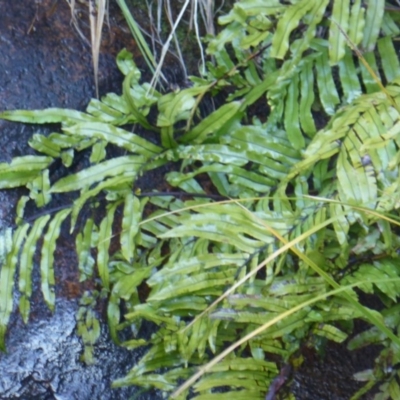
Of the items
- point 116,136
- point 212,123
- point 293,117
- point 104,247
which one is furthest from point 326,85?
point 104,247

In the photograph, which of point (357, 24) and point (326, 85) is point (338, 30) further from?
point (326, 85)

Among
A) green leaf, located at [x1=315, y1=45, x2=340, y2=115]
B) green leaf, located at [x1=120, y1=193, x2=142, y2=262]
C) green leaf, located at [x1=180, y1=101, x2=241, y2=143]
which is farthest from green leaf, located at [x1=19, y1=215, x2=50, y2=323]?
green leaf, located at [x1=315, y1=45, x2=340, y2=115]

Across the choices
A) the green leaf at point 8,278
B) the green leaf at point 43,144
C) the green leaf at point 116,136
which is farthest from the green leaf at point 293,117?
the green leaf at point 8,278

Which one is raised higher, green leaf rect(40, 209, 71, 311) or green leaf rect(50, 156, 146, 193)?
green leaf rect(50, 156, 146, 193)

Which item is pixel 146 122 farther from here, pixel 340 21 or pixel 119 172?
pixel 340 21

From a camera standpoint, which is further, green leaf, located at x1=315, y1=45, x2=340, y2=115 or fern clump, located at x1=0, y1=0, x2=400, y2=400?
green leaf, located at x1=315, y1=45, x2=340, y2=115

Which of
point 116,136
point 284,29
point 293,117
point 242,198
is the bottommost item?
point 242,198

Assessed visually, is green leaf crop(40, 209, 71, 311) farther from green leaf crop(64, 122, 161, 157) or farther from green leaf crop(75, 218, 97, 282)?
green leaf crop(64, 122, 161, 157)

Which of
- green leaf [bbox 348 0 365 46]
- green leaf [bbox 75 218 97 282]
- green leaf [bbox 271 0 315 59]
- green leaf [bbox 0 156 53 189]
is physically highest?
green leaf [bbox 271 0 315 59]

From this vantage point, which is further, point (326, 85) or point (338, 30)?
point (326, 85)
